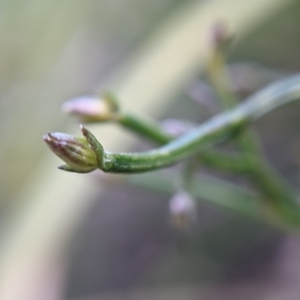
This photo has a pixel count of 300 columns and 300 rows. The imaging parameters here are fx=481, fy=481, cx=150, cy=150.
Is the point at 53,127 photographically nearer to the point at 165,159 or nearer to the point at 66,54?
the point at 66,54

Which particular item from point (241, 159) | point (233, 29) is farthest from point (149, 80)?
point (241, 159)

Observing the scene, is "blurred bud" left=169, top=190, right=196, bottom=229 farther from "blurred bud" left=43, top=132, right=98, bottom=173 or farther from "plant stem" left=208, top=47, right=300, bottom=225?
"blurred bud" left=43, top=132, right=98, bottom=173

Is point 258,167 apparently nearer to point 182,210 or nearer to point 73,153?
point 182,210

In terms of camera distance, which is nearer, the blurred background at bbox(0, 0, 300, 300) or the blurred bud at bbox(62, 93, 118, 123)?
the blurred bud at bbox(62, 93, 118, 123)

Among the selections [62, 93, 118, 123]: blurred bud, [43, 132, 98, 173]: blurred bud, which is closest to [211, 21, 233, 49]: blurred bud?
[62, 93, 118, 123]: blurred bud

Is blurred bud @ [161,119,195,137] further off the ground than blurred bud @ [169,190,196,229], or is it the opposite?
blurred bud @ [161,119,195,137]

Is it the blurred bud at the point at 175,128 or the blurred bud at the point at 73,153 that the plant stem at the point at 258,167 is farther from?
the blurred bud at the point at 73,153

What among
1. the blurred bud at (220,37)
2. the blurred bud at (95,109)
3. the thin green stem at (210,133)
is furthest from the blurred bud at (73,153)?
the blurred bud at (220,37)

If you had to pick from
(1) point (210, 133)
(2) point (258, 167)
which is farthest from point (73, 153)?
(2) point (258, 167)
